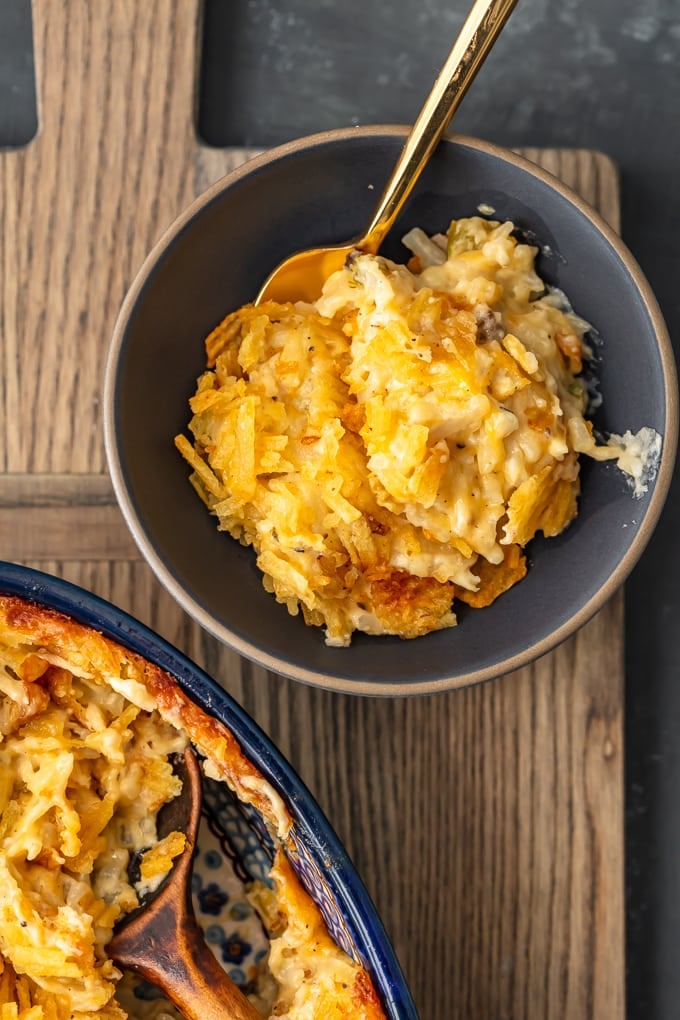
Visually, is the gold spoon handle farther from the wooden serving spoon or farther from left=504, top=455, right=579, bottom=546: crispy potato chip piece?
the wooden serving spoon

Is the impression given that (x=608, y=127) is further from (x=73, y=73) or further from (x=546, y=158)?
(x=73, y=73)

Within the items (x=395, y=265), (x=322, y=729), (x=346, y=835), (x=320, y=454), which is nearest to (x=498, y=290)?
(x=395, y=265)

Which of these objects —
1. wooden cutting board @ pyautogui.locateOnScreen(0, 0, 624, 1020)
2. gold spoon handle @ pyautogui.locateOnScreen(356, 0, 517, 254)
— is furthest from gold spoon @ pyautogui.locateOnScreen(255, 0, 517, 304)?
wooden cutting board @ pyautogui.locateOnScreen(0, 0, 624, 1020)

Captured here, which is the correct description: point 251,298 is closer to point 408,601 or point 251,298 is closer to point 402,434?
point 402,434

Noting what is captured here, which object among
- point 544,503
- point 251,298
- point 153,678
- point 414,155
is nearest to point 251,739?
point 153,678

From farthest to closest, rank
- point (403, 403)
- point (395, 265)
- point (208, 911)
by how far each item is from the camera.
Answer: point (208, 911)
point (395, 265)
point (403, 403)
